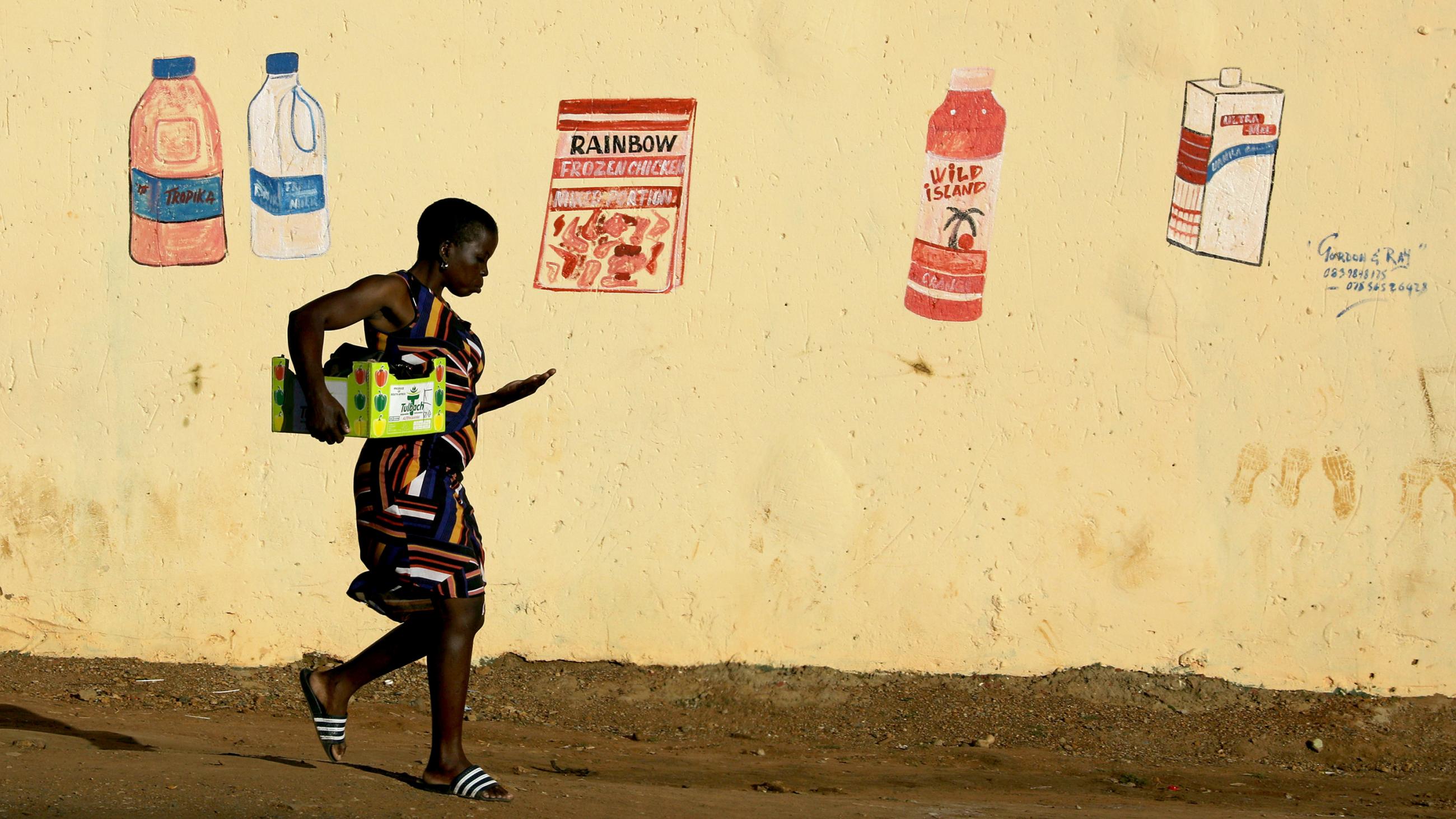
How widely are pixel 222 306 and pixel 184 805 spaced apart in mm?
2435

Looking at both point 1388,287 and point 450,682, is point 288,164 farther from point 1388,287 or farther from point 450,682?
point 1388,287

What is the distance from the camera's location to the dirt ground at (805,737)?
164 inches

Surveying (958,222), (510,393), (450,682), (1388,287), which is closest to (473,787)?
(450,682)

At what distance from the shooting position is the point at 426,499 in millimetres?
3420

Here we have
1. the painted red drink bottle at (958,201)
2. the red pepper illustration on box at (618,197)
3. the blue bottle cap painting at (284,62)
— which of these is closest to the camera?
the painted red drink bottle at (958,201)

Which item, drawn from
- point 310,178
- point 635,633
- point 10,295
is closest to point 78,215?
point 10,295

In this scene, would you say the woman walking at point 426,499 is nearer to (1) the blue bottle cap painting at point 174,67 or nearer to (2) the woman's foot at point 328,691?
(2) the woman's foot at point 328,691

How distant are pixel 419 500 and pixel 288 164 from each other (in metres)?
2.35

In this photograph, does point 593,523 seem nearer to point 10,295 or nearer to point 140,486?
point 140,486

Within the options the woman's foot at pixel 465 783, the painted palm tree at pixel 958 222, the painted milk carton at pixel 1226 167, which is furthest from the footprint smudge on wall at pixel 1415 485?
the woman's foot at pixel 465 783

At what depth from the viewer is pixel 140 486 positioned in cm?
535

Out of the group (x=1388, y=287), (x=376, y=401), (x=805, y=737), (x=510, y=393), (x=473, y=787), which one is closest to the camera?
(x=376, y=401)

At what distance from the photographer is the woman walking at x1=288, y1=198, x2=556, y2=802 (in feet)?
11.2

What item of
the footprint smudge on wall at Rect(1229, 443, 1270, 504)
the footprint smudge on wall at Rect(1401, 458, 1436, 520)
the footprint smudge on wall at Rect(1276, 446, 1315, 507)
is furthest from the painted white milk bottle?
the footprint smudge on wall at Rect(1401, 458, 1436, 520)
